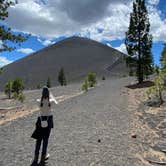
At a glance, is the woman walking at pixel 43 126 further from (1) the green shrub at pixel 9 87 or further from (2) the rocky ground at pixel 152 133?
(1) the green shrub at pixel 9 87

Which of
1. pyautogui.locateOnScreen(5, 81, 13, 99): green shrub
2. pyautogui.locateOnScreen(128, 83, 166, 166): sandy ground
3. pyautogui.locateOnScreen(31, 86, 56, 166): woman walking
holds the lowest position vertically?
pyautogui.locateOnScreen(128, 83, 166, 166): sandy ground

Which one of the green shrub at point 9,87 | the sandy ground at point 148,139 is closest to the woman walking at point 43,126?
the sandy ground at point 148,139

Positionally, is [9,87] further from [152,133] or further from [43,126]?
[43,126]

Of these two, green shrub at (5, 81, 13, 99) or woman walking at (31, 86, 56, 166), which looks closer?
woman walking at (31, 86, 56, 166)

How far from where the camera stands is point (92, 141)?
10945 millimetres

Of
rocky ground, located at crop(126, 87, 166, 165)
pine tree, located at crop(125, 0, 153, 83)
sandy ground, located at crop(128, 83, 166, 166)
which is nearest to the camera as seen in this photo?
sandy ground, located at crop(128, 83, 166, 166)

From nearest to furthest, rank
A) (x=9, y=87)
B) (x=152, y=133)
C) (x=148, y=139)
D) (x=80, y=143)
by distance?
(x=80, y=143) → (x=148, y=139) → (x=152, y=133) → (x=9, y=87)

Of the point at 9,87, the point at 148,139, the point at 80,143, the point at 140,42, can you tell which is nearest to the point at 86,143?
the point at 80,143

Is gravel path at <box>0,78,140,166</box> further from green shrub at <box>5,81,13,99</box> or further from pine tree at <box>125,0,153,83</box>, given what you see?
green shrub at <box>5,81,13,99</box>

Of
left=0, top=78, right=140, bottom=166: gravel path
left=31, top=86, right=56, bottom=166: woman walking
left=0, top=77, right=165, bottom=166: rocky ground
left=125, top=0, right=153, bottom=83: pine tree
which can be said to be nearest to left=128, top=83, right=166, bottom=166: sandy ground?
left=0, top=77, right=165, bottom=166: rocky ground

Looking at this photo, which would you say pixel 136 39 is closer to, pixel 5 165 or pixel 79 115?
pixel 79 115

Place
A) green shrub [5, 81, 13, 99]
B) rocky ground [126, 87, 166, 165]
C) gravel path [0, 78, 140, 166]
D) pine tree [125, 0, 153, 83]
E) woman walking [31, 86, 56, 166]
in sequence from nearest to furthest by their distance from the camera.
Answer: woman walking [31, 86, 56, 166] → gravel path [0, 78, 140, 166] → rocky ground [126, 87, 166, 165] → pine tree [125, 0, 153, 83] → green shrub [5, 81, 13, 99]

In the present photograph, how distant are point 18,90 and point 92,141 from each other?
170 ft

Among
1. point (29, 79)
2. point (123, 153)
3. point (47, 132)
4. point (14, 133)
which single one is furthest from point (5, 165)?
point (29, 79)
